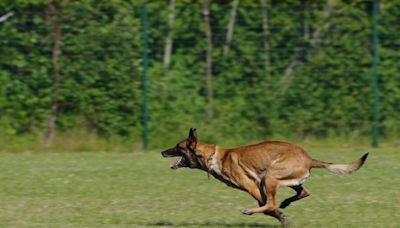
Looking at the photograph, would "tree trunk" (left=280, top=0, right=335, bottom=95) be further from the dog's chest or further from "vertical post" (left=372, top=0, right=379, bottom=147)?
the dog's chest

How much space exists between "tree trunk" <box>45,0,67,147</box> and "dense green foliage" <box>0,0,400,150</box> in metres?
0.07

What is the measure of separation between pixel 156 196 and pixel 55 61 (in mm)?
6217

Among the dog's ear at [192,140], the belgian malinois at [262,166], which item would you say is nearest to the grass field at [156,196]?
the belgian malinois at [262,166]

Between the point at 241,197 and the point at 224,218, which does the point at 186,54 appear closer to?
the point at 241,197

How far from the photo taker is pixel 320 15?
60.2 feet

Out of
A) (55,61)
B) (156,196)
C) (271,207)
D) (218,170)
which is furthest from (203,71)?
(271,207)

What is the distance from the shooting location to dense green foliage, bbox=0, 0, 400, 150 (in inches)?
710

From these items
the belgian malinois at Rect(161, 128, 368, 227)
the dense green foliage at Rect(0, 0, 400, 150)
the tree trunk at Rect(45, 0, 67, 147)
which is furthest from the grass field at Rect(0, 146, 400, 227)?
the dense green foliage at Rect(0, 0, 400, 150)

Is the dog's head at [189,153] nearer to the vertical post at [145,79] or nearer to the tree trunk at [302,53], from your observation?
the vertical post at [145,79]

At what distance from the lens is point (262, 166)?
33.0 ft

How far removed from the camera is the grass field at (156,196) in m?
10.4

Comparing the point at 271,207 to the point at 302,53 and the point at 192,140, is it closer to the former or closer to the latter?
the point at 192,140

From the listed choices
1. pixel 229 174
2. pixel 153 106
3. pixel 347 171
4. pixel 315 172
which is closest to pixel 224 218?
pixel 229 174

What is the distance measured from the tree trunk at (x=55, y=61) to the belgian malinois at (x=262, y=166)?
7.99 meters
